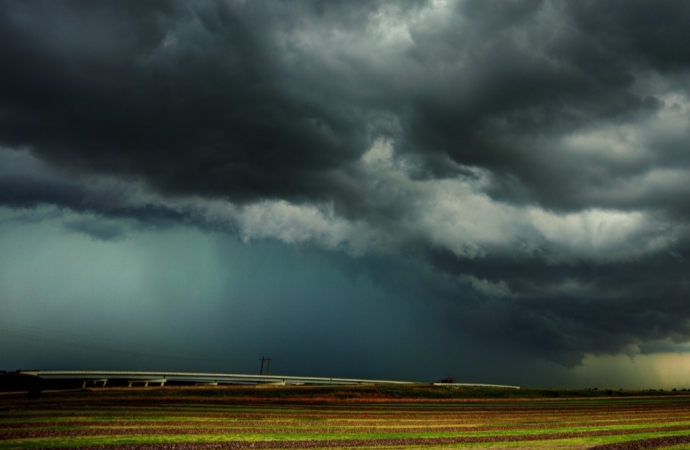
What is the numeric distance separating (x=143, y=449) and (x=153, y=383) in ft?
328

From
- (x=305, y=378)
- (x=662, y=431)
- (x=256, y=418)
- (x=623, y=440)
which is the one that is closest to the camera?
(x=623, y=440)

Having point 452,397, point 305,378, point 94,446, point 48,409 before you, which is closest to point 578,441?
point 94,446

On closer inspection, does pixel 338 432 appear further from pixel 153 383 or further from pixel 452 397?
pixel 153 383

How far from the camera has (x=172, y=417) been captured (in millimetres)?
41156

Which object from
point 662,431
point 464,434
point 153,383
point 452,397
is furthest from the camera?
point 153,383

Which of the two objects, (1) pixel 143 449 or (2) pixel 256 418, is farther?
(2) pixel 256 418

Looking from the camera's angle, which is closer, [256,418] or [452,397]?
[256,418]

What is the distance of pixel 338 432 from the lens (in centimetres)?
3509

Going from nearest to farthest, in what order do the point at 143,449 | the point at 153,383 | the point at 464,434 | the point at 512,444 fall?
the point at 143,449 < the point at 512,444 < the point at 464,434 < the point at 153,383

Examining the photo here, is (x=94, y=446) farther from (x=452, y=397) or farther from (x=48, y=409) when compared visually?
(x=452, y=397)

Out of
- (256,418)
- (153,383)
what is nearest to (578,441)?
(256,418)

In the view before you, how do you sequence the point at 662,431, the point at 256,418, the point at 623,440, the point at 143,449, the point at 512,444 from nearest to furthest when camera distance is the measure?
the point at 143,449 < the point at 512,444 < the point at 623,440 < the point at 662,431 < the point at 256,418

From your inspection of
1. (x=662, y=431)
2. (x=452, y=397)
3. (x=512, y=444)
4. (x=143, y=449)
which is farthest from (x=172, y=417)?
(x=452, y=397)

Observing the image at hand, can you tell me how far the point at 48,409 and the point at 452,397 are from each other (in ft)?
252
